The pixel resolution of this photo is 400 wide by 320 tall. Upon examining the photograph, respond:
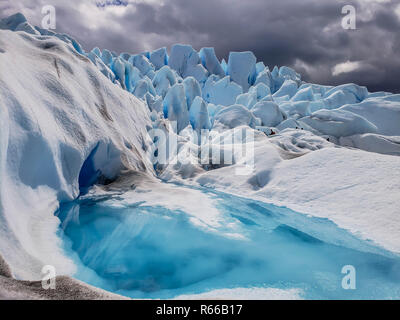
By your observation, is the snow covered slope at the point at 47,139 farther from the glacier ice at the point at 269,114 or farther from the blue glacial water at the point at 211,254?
the glacier ice at the point at 269,114

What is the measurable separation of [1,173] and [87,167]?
518 centimetres

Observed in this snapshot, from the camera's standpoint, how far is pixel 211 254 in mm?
4961

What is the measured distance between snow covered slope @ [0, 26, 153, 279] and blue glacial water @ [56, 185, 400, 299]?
63 cm

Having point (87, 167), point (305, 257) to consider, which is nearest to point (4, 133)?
point (87, 167)

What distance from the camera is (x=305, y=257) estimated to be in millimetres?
5047

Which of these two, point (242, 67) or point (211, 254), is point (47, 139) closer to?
point (211, 254)

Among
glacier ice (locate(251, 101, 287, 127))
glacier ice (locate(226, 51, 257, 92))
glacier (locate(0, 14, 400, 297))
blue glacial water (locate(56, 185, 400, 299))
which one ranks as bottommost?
blue glacial water (locate(56, 185, 400, 299))

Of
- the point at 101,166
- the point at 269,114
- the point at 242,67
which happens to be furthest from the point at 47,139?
the point at 242,67

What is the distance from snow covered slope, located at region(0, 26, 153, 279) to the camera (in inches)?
159

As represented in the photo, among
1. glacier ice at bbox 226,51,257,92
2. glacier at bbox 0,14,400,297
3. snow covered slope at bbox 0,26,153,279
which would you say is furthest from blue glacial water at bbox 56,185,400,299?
glacier ice at bbox 226,51,257,92

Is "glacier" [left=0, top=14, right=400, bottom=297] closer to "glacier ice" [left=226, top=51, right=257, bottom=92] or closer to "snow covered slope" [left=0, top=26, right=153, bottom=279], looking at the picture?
"snow covered slope" [left=0, top=26, right=153, bottom=279]

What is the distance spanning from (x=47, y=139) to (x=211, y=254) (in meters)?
4.67

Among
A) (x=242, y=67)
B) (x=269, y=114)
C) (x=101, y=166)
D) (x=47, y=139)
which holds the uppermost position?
(x=242, y=67)

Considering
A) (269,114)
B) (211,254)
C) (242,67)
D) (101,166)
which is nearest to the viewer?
(211,254)
